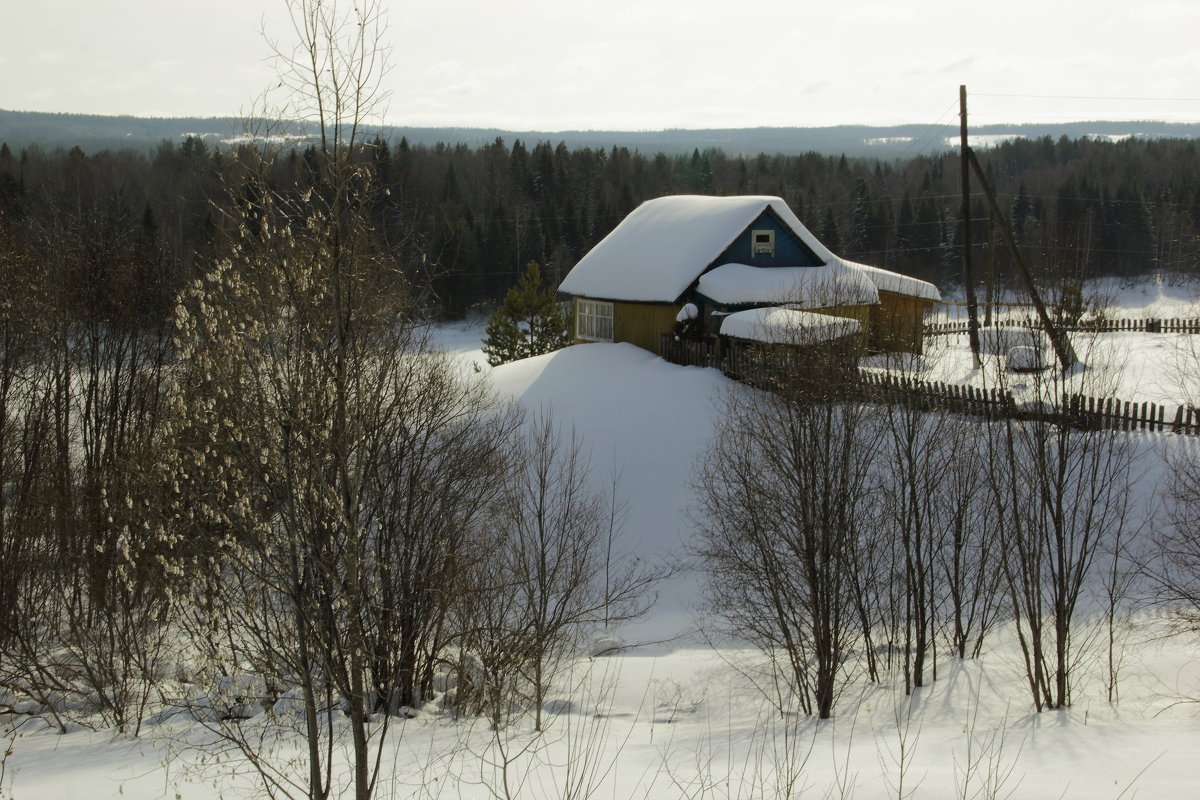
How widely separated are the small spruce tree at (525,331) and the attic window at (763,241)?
36.5ft

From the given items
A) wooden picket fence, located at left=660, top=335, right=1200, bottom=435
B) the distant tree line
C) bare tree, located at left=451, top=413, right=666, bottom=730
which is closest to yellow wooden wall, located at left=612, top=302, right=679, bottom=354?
wooden picket fence, located at left=660, top=335, right=1200, bottom=435

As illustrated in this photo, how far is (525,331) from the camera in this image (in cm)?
4050

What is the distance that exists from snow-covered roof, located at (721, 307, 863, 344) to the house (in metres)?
0.63

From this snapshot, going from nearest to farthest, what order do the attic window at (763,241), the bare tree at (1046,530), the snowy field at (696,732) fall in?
the snowy field at (696,732)
the bare tree at (1046,530)
the attic window at (763,241)

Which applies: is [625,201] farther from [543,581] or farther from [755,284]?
[543,581]

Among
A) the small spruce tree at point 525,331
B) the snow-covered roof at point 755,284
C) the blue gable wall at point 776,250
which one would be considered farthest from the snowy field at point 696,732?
the small spruce tree at point 525,331

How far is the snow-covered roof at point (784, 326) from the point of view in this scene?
49.4ft

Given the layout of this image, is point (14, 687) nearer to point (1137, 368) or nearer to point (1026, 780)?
point (1026, 780)

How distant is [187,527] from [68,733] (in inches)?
349

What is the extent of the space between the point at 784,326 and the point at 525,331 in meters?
20.5

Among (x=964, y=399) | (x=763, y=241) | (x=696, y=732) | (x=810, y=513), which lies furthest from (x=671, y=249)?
(x=696, y=732)

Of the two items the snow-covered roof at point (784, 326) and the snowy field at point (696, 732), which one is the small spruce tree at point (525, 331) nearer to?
the snow-covered roof at point (784, 326)

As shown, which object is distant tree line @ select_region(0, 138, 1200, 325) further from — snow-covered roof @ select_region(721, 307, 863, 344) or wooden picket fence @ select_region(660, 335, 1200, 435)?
snow-covered roof @ select_region(721, 307, 863, 344)

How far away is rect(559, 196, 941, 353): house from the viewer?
26750 millimetres
